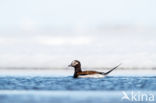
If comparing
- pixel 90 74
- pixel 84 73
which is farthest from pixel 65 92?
pixel 84 73

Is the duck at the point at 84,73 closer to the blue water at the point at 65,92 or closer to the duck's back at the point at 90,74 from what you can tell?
the duck's back at the point at 90,74

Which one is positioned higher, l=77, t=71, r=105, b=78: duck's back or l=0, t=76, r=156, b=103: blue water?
l=77, t=71, r=105, b=78: duck's back

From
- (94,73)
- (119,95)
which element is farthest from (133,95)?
(94,73)

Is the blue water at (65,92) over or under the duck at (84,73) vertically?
under

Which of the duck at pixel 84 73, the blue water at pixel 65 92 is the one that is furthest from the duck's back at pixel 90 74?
the blue water at pixel 65 92

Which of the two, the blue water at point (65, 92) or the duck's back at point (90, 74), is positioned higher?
the duck's back at point (90, 74)

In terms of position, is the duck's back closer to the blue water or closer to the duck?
the duck

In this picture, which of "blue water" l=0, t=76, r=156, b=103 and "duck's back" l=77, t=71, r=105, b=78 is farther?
"duck's back" l=77, t=71, r=105, b=78

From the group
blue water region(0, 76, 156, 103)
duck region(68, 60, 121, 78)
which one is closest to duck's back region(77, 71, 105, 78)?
duck region(68, 60, 121, 78)

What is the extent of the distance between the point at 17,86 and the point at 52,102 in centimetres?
701

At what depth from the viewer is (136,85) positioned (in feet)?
84.0

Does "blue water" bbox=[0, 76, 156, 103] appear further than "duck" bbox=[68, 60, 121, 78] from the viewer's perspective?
No

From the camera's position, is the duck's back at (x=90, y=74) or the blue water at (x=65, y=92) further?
the duck's back at (x=90, y=74)

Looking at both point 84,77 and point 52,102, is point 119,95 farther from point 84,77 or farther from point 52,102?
point 84,77
